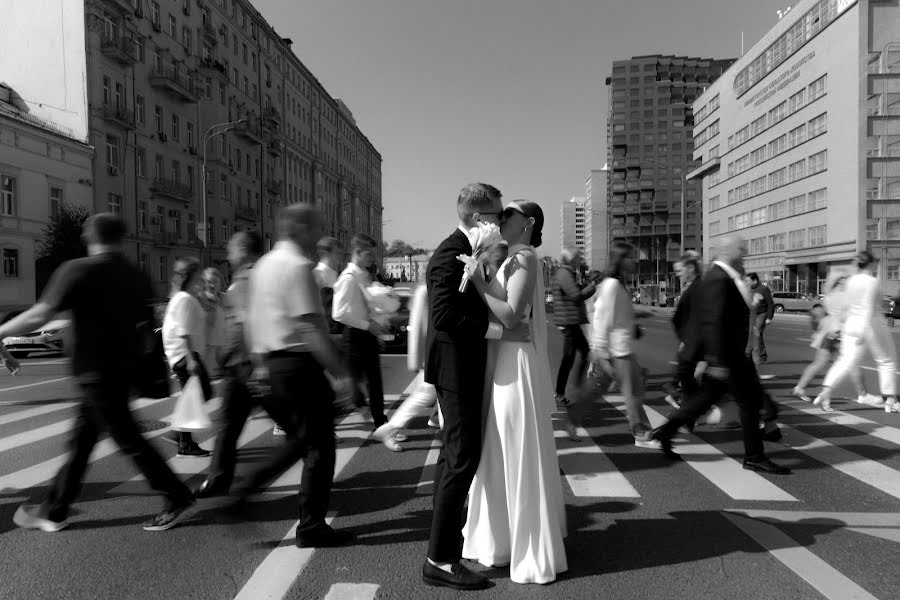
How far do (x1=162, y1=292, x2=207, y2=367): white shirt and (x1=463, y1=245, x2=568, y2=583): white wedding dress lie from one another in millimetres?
3386

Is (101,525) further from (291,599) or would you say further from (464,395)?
(464,395)

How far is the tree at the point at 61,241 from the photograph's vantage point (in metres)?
27.9

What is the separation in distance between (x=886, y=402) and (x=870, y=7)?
59.0m

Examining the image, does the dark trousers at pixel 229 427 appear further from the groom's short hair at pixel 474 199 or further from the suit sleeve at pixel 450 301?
the groom's short hair at pixel 474 199

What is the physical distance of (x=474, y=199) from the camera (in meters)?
3.33

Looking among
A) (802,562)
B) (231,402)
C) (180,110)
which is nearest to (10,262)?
(180,110)

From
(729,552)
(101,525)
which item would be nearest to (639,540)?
(729,552)

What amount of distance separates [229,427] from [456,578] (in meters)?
2.02

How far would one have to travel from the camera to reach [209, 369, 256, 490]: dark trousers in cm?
454

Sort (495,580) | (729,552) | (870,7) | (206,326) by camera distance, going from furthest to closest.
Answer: (870,7)
(206,326)
(729,552)
(495,580)

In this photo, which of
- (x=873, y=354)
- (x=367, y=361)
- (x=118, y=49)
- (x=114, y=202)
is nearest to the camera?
(x=367, y=361)

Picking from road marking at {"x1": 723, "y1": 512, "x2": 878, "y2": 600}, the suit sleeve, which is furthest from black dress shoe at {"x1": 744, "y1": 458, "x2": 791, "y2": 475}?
the suit sleeve

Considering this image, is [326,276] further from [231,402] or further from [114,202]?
[114,202]

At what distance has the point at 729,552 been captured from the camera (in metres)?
3.73
